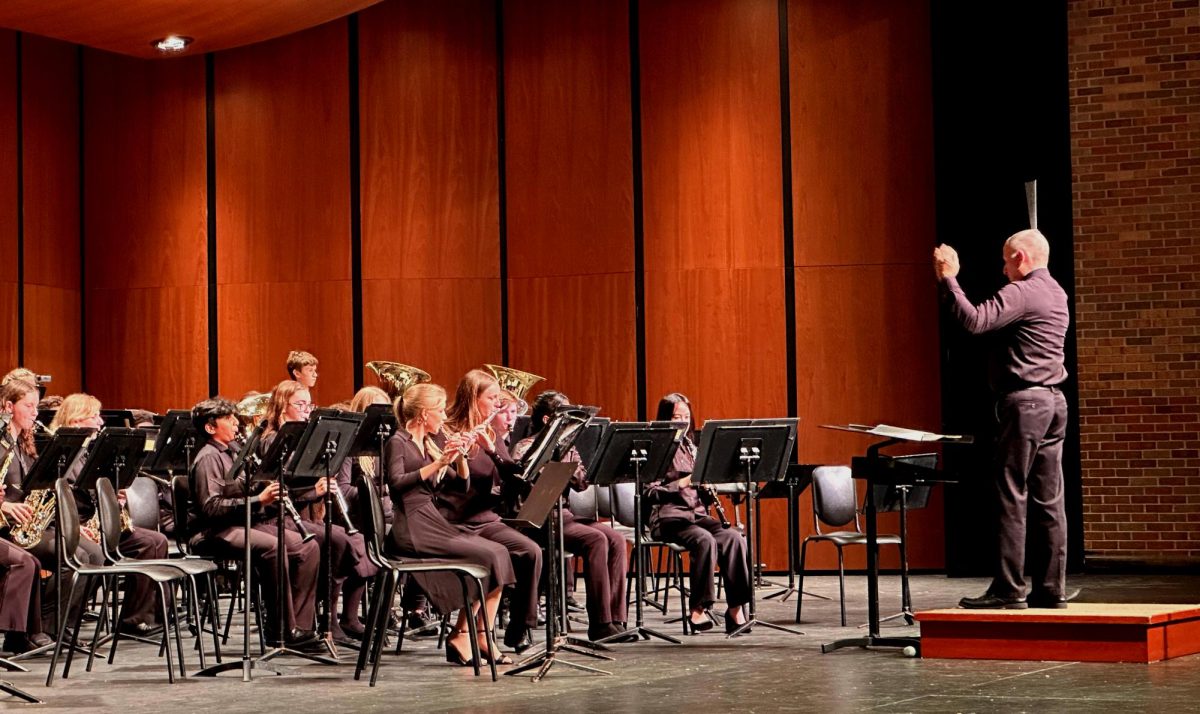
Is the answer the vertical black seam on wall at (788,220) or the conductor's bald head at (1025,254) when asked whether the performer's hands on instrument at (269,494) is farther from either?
the vertical black seam on wall at (788,220)

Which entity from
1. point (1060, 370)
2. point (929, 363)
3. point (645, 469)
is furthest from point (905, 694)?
point (929, 363)

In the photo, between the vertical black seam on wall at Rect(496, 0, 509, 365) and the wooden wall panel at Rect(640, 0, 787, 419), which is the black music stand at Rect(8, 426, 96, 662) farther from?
the wooden wall panel at Rect(640, 0, 787, 419)

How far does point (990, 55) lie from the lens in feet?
31.8

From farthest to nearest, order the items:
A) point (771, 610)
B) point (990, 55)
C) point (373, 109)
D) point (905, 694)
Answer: point (373, 109)
point (990, 55)
point (771, 610)
point (905, 694)

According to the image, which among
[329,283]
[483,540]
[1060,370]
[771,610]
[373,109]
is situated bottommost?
[771,610]

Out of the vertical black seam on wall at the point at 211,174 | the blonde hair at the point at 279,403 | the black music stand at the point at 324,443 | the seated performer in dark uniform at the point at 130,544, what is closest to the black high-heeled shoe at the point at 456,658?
the black music stand at the point at 324,443

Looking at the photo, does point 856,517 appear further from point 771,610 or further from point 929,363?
point 929,363

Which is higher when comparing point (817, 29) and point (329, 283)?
point (817, 29)

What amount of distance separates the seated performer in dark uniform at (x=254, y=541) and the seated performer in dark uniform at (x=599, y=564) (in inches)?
40.8

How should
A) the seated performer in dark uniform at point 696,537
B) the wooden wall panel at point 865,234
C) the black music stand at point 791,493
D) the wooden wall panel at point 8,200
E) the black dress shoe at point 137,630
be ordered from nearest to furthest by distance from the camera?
the black dress shoe at point 137,630 < the seated performer in dark uniform at point 696,537 < the black music stand at point 791,493 < the wooden wall panel at point 865,234 < the wooden wall panel at point 8,200

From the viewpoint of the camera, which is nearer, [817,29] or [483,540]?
[483,540]

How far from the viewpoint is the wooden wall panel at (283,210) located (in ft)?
34.8

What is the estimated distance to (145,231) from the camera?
1096cm

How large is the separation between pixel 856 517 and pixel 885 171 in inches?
112
